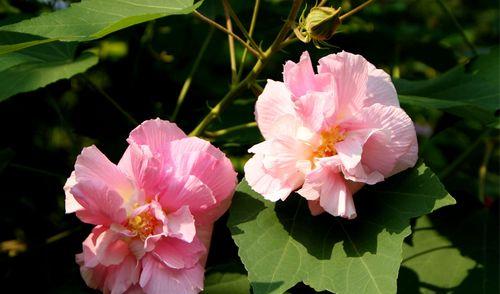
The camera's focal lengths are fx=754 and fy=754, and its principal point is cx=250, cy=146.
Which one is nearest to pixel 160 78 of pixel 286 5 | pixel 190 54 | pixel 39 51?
pixel 190 54

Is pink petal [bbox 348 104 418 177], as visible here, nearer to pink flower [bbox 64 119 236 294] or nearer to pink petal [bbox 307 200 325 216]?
pink petal [bbox 307 200 325 216]

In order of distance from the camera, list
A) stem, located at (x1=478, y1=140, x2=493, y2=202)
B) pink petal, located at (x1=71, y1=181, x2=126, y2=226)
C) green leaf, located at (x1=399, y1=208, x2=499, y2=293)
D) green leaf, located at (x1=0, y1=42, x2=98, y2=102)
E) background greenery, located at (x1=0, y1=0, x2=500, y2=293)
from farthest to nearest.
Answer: stem, located at (x1=478, y1=140, x2=493, y2=202), green leaf, located at (x1=399, y1=208, x2=499, y2=293), background greenery, located at (x1=0, y1=0, x2=500, y2=293), green leaf, located at (x1=0, y1=42, x2=98, y2=102), pink petal, located at (x1=71, y1=181, x2=126, y2=226)

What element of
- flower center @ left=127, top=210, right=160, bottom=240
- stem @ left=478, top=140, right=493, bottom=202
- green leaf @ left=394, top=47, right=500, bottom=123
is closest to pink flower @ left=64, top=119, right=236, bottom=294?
flower center @ left=127, top=210, right=160, bottom=240

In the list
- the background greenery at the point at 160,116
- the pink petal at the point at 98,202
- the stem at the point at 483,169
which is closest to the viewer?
the pink petal at the point at 98,202

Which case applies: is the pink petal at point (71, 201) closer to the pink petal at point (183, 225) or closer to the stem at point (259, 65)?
the pink petal at point (183, 225)

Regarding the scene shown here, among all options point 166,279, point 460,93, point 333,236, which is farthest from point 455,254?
point 166,279

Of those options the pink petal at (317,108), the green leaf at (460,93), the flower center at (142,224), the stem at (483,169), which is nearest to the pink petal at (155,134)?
the flower center at (142,224)

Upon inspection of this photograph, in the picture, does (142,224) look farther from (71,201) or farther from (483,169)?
(483,169)
